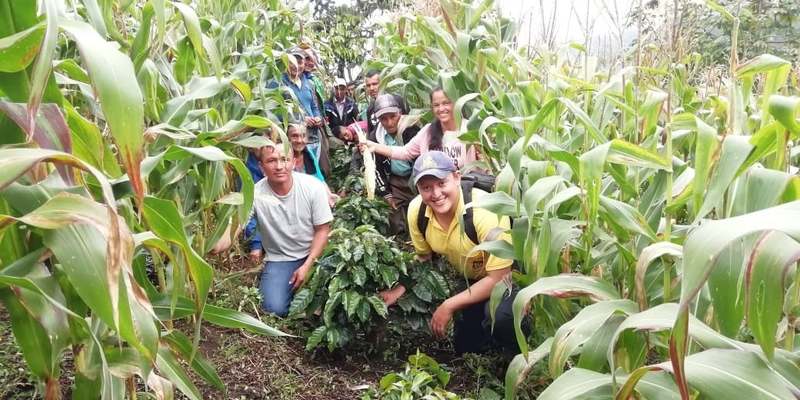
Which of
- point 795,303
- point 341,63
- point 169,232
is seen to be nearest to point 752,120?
point 795,303

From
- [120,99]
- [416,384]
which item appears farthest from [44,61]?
[416,384]

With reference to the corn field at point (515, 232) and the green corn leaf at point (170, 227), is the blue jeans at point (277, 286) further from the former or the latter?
the green corn leaf at point (170, 227)

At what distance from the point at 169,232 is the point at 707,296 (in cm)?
110

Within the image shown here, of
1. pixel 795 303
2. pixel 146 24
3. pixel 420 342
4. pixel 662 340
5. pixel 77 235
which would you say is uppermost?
pixel 146 24

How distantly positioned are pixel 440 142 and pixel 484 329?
52.6 inches

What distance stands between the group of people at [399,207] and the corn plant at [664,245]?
0.23 metres

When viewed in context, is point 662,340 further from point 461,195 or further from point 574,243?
point 461,195

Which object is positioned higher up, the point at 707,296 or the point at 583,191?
the point at 583,191

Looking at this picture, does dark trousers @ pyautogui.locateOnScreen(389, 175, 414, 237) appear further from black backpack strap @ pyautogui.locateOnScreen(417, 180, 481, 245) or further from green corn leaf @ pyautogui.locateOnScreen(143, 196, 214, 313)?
green corn leaf @ pyautogui.locateOnScreen(143, 196, 214, 313)

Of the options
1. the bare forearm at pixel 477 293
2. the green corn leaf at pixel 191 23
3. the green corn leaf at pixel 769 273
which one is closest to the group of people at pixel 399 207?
the bare forearm at pixel 477 293

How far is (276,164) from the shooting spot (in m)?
2.96

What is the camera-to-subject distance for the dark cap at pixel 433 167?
7.61 ft

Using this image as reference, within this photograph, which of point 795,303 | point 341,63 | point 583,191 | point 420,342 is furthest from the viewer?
point 341,63

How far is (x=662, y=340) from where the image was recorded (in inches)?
53.9
